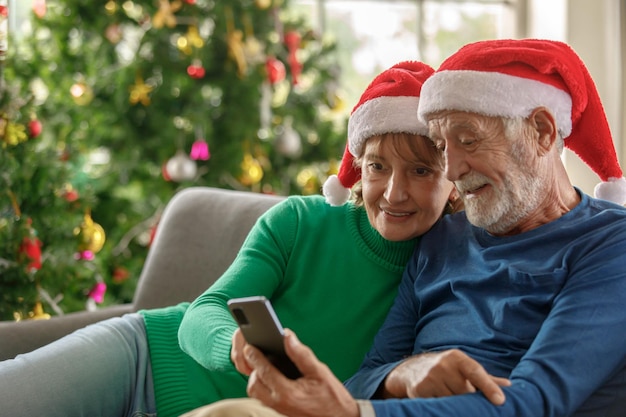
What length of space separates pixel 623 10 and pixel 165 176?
2651 mm

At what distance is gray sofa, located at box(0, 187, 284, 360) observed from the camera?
2.22 meters

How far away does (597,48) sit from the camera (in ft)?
15.9

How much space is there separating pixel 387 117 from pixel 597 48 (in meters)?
3.50

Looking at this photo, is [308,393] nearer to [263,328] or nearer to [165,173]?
[263,328]

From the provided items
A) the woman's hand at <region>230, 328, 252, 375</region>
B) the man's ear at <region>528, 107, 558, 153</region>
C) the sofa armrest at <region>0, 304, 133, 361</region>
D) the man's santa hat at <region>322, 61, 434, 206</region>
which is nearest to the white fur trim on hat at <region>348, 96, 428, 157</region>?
the man's santa hat at <region>322, 61, 434, 206</region>

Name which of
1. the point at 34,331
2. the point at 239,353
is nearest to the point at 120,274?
the point at 34,331

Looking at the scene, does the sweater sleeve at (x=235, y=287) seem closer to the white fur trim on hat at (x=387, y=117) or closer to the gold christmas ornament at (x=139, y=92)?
the white fur trim on hat at (x=387, y=117)

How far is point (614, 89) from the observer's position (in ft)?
15.5

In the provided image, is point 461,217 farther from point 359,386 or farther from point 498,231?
point 359,386

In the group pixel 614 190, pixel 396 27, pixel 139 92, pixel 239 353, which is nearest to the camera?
pixel 239 353

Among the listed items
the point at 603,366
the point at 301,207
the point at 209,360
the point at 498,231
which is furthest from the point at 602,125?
the point at 209,360

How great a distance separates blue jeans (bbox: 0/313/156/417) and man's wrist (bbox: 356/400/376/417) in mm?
697

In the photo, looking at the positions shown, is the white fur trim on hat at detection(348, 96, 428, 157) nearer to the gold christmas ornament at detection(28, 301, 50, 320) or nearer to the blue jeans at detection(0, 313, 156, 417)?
the blue jeans at detection(0, 313, 156, 417)

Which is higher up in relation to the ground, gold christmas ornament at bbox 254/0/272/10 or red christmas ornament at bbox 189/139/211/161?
gold christmas ornament at bbox 254/0/272/10
